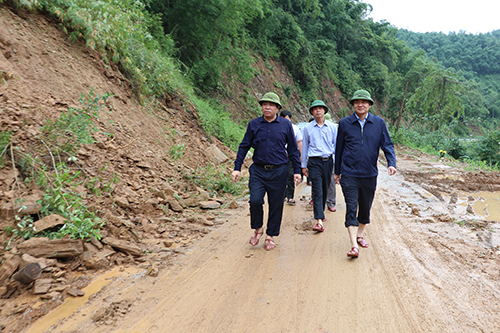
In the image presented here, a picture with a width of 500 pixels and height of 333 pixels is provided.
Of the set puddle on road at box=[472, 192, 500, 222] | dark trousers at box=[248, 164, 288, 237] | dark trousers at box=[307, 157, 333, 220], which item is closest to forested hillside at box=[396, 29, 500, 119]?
puddle on road at box=[472, 192, 500, 222]

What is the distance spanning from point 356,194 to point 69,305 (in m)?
3.53

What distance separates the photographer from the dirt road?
2674mm

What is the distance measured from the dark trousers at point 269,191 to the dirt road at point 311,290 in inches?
15.9

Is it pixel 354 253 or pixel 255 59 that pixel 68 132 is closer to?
pixel 354 253

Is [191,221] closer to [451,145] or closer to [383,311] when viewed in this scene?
[383,311]

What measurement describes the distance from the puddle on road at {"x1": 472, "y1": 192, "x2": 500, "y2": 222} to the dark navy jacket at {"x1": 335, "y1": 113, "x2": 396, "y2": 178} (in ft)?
11.8

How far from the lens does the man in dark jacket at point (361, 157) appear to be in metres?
4.20

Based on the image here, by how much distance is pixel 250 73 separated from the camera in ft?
52.9

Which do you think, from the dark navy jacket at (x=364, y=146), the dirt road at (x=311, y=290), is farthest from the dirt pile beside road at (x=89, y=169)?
the dark navy jacket at (x=364, y=146)

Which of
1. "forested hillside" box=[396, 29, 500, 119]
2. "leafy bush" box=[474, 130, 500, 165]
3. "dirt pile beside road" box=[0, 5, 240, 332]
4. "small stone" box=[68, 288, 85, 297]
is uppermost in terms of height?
"forested hillside" box=[396, 29, 500, 119]

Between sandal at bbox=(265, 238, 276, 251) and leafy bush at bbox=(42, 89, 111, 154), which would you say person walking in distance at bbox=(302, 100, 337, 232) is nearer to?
sandal at bbox=(265, 238, 276, 251)

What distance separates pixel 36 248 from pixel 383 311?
353 centimetres

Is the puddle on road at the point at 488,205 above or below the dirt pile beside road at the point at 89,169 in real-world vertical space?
below

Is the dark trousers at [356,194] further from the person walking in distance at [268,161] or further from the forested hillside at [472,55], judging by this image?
the forested hillside at [472,55]
